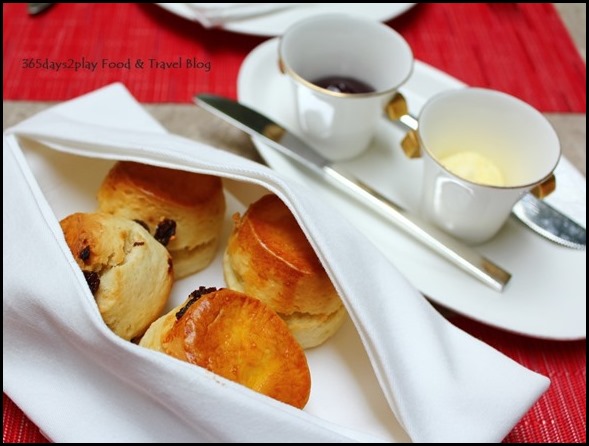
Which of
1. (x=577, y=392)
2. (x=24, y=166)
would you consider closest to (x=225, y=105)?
(x=24, y=166)

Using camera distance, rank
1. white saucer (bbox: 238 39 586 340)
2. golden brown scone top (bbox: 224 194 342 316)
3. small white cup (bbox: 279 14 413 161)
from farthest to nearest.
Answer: small white cup (bbox: 279 14 413 161)
white saucer (bbox: 238 39 586 340)
golden brown scone top (bbox: 224 194 342 316)

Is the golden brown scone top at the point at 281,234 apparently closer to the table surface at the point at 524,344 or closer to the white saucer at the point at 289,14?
the table surface at the point at 524,344

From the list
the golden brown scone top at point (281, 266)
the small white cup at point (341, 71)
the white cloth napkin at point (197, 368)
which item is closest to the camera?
the white cloth napkin at point (197, 368)

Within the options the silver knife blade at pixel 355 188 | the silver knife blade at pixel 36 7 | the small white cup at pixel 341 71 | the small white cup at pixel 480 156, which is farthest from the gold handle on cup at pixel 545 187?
the silver knife blade at pixel 36 7

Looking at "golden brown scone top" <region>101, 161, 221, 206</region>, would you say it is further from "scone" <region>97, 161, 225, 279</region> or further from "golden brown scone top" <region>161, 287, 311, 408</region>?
"golden brown scone top" <region>161, 287, 311, 408</region>

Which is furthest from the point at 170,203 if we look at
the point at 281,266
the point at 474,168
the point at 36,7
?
the point at 36,7

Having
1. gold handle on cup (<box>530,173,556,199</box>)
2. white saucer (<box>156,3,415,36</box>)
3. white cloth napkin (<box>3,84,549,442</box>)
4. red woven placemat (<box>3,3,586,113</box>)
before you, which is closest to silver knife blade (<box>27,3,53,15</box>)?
red woven placemat (<box>3,3,586,113</box>)

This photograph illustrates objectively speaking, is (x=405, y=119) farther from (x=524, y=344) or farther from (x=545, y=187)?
(x=524, y=344)

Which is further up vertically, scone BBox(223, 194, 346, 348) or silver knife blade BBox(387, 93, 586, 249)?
scone BBox(223, 194, 346, 348)
